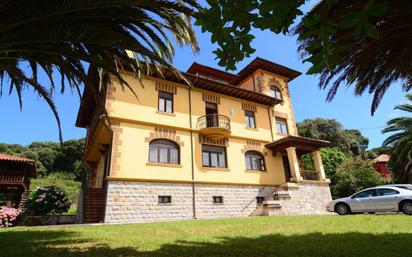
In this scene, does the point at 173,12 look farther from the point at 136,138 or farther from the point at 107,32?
the point at 136,138

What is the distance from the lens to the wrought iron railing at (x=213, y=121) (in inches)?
718

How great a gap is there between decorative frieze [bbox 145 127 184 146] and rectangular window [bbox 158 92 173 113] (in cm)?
142

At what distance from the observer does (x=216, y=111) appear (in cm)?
1959

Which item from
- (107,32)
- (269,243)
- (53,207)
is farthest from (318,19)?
(53,207)

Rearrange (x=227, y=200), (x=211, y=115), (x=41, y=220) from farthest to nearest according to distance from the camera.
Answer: (x=211, y=115) → (x=227, y=200) → (x=41, y=220)

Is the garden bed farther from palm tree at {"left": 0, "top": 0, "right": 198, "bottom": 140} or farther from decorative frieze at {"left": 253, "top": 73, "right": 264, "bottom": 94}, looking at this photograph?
decorative frieze at {"left": 253, "top": 73, "right": 264, "bottom": 94}

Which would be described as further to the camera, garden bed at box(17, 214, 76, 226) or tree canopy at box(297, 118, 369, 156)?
tree canopy at box(297, 118, 369, 156)

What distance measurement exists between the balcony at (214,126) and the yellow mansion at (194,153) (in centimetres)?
7

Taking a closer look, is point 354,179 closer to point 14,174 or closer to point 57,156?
point 14,174

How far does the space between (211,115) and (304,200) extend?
873cm

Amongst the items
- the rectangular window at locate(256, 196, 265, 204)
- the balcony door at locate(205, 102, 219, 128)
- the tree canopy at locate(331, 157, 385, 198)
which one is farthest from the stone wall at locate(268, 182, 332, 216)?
the tree canopy at locate(331, 157, 385, 198)

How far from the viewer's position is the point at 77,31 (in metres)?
4.69

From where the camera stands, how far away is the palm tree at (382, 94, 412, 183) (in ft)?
63.3

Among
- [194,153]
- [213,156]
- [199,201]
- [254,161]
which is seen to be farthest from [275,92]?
[199,201]
